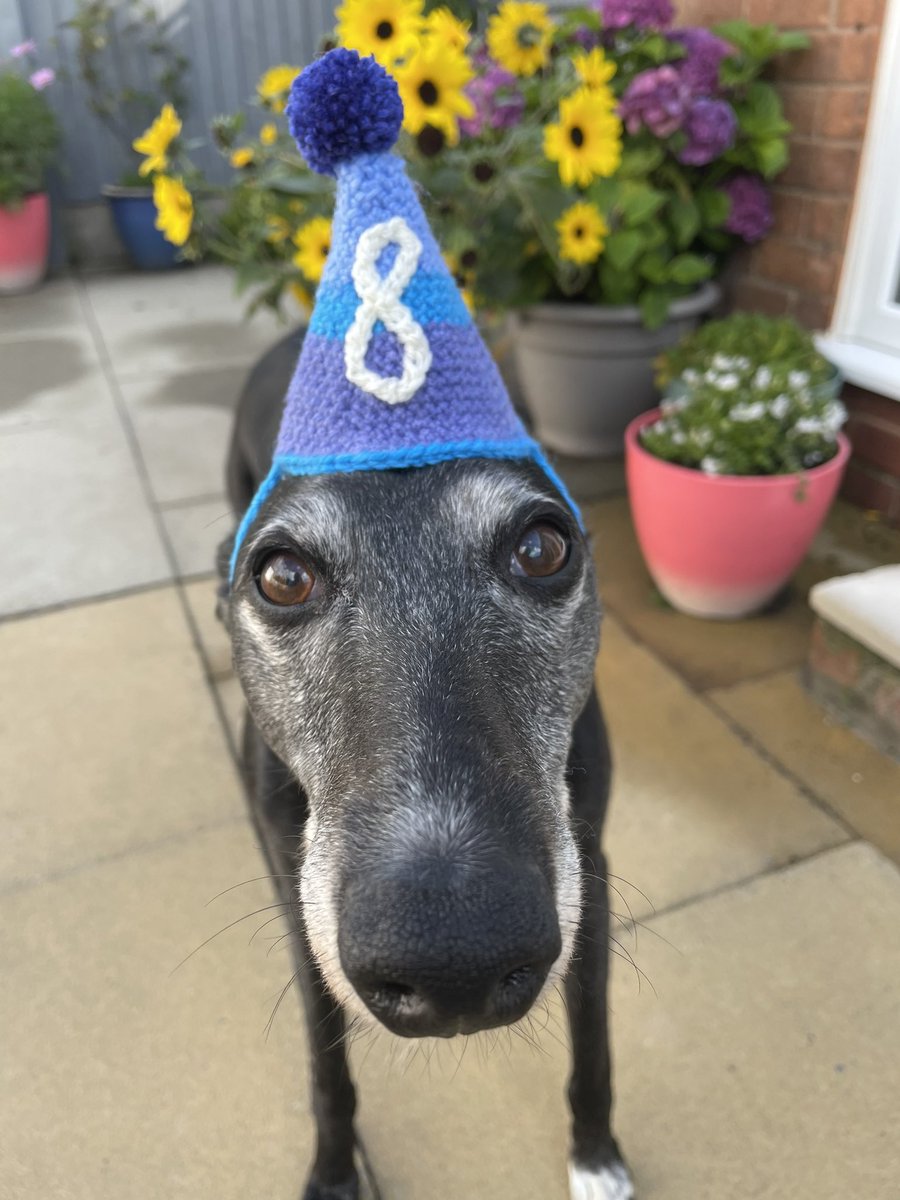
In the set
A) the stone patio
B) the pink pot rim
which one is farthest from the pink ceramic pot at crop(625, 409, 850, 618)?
the stone patio

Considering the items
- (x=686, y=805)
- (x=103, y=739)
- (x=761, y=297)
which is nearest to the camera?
(x=686, y=805)

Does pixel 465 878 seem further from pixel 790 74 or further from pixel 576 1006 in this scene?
pixel 790 74

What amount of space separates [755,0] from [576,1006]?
440cm

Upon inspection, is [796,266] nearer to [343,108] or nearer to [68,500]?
[343,108]

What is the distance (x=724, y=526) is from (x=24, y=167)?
760 centimetres

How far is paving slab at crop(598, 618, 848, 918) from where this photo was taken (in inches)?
101

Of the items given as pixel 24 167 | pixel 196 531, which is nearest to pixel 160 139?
pixel 196 531

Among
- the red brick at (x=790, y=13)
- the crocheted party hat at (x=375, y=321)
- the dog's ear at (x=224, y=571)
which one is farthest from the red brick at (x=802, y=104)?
the dog's ear at (x=224, y=571)

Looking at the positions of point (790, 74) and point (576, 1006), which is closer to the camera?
point (576, 1006)

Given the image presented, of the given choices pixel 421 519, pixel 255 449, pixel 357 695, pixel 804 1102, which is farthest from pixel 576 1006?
pixel 255 449

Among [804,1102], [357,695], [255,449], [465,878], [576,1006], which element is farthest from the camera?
[255,449]

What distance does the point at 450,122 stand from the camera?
323 cm

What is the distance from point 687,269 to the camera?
419 centimetres

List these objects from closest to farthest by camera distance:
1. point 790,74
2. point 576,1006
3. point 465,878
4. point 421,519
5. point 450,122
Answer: point 465,878 < point 421,519 < point 576,1006 < point 450,122 < point 790,74
